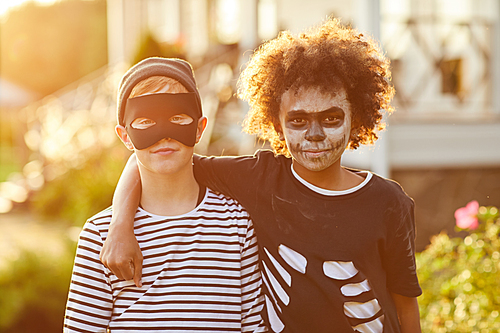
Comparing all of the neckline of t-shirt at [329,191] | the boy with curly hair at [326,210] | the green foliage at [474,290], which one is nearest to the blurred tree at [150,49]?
the green foliage at [474,290]

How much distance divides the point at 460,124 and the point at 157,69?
6.02m

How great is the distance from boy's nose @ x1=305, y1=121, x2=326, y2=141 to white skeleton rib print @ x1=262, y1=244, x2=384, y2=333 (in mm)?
445

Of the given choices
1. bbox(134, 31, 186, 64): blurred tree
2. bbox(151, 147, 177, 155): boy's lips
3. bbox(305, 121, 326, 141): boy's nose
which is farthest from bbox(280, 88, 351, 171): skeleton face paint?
bbox(134, 31, 186, 64): blurred tree

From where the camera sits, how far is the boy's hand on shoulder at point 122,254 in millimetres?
1856

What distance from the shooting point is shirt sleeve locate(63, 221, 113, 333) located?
1.88 m

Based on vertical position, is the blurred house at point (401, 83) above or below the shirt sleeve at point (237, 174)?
above

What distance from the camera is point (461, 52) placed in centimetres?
929

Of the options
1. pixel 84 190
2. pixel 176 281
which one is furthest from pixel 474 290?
pixel 84 190

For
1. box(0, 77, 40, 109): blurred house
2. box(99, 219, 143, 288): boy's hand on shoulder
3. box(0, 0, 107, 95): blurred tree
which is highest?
box(0, 0, 107, 95): blurred tree

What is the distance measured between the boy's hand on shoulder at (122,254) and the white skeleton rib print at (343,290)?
1.72 ft

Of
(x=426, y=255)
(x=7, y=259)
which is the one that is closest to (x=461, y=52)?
(x=426, y=255)

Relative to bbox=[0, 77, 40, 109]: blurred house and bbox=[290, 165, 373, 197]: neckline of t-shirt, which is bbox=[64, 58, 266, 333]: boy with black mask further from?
bbox=[0, 77, 40, 109]: blurred house

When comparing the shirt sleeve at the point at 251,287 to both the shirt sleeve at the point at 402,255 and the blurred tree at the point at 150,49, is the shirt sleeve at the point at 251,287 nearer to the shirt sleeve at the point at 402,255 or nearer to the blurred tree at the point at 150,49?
the shirt sleeve at the point at 402,255

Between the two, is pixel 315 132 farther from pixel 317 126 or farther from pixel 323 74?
pixel 323 74
